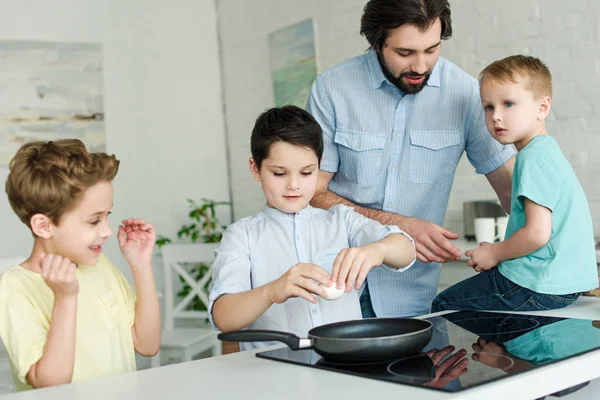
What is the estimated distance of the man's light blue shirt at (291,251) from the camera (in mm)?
1695

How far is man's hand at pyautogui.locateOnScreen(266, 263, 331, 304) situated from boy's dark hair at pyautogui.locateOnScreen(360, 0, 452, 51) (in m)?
0.85

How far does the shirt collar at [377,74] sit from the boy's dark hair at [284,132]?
41 centimetres

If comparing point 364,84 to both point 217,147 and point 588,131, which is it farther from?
point 217,147

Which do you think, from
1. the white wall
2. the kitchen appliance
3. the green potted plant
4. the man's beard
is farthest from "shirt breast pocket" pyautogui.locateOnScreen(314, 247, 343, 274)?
the white wall

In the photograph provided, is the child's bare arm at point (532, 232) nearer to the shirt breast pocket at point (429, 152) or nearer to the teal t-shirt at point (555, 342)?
the teal t-shirt at point (555, 342)

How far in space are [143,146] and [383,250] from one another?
143 inches

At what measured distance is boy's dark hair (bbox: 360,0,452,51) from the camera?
1.94 meters

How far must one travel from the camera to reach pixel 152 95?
506cm

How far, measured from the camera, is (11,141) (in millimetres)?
4504

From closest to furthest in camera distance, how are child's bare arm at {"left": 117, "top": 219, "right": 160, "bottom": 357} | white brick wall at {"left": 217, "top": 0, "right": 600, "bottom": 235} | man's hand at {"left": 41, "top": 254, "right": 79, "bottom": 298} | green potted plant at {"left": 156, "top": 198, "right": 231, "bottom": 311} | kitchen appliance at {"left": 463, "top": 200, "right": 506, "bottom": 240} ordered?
man's hand at {"left": 41, "top": 254, "right": 79, "bottom": 298}
child's bare arm at {"left": 117, "top": 219, "right": 160, "bottom": 357}
white brick wall at {"left": 217, "top": 0, "right": 600, "bottom": 235}
kitchen appliance at {"left": 463, "top": 200, "right": 506, "bottom": 240}
green potted plant at {"left": 156, "top": 198, "right": 231, "bottom": 311}

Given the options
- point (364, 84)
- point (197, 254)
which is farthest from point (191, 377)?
point (197, 254)

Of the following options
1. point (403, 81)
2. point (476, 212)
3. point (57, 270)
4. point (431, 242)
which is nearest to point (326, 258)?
point (431, 242)

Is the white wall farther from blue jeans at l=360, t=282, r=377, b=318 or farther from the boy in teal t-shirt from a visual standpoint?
the boy in teal t-shirt

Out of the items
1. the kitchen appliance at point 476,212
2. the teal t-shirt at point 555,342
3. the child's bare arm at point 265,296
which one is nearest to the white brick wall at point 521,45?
the kitchen appliance at point 476,212
